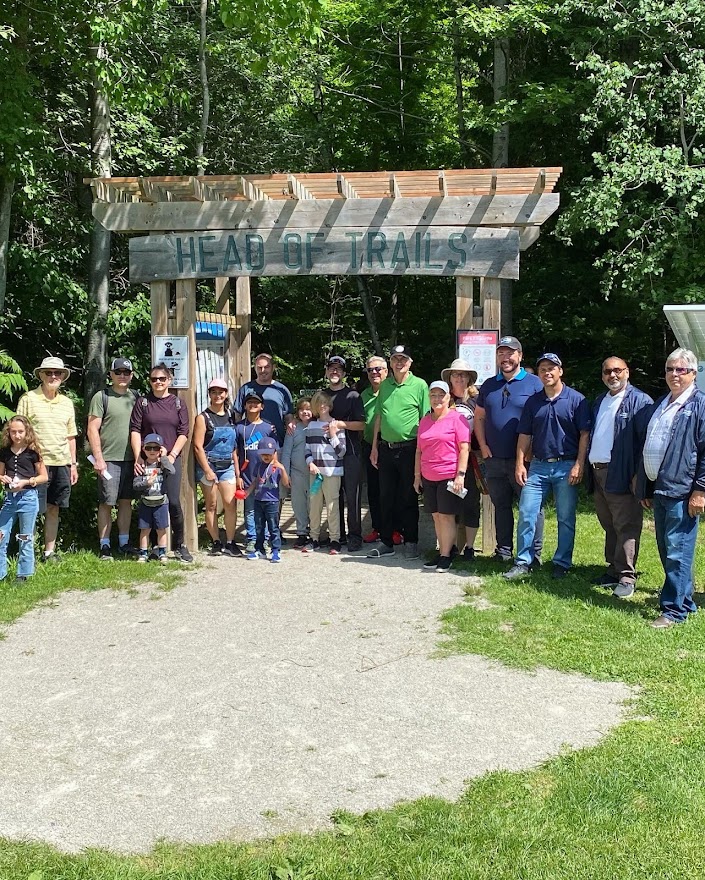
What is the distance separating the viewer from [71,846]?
3572 millimetres

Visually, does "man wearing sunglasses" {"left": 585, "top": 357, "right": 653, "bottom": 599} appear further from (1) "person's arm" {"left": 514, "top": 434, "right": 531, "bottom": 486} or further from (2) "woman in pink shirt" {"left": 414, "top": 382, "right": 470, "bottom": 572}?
(2) "woman in pink shirt" {"left": 414, "top": 382, "right": 470, "bottom": 572}

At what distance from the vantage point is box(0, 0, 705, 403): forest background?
37.0 ft

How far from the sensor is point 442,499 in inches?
311

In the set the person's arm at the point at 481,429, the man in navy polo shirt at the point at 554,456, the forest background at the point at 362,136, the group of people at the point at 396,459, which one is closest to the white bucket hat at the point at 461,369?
the group of people at the point at 396,459

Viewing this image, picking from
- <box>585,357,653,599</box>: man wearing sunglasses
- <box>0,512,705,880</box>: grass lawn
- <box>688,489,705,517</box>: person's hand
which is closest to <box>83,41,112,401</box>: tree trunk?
<box>585,357,653,599</box>: man wearing sunglasses

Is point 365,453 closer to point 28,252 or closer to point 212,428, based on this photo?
point 212,428

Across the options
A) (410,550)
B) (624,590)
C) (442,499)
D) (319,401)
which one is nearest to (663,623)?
(624,590)

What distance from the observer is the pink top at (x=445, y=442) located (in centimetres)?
784

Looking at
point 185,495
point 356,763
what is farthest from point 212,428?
point 356,763

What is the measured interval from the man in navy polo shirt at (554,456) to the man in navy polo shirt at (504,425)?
7.7 inches

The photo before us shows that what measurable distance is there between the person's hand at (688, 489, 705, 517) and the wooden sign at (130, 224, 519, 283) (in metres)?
3.18

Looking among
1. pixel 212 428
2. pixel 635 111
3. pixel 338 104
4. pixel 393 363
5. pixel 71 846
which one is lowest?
pixel 71 846

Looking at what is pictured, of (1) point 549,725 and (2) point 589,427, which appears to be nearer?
(1) point 549,725

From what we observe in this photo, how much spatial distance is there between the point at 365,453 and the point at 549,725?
525cm
